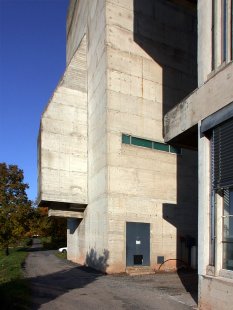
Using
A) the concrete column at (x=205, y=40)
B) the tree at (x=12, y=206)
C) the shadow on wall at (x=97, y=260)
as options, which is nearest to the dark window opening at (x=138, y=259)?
the shadow on wall at (x=97, y=260)

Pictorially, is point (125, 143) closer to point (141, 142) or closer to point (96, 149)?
point (141, 142)

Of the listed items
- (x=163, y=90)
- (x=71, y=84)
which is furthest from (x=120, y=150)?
(x=71, y=84)

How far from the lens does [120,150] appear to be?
21.9m

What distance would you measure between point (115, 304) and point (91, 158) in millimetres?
13131

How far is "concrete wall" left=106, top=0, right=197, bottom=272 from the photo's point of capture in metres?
21.6

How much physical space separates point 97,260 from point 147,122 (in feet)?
27.8

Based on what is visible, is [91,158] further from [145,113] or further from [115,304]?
[115,304]

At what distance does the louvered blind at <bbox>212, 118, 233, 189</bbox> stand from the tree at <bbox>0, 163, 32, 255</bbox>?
3110cm

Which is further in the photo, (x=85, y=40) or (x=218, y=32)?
(x=85, y=40)

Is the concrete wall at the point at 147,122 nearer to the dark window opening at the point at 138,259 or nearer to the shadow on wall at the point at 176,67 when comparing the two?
the shadow on wall at the point at 176,67

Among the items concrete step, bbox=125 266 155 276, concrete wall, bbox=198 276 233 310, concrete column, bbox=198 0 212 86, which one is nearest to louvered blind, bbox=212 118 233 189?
concrete column, bbox=198 0 212 86

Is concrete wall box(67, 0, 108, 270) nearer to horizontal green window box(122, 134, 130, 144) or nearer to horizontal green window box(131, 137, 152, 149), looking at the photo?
Answer: horizontal green window box(122, 134, 130, 144)

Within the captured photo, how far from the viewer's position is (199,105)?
11883 millimetres

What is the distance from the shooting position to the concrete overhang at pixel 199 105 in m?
10.6
